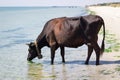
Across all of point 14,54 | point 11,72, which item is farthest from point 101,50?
point 14,54

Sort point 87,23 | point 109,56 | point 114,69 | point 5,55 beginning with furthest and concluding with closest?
point 5,55 → point 109,56 → point 87,23 → point 114,69

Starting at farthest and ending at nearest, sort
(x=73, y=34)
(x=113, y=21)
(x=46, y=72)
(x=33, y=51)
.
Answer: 1. (x=113, y=21)
2. (x=33, y=51)
3. (x=73, y=34)
4. (x=46, y=72)

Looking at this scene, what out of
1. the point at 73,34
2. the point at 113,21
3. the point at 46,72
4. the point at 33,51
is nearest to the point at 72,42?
the point at 73,34

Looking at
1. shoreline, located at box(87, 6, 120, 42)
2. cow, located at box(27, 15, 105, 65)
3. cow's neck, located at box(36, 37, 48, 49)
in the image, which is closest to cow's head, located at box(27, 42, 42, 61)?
cow, located at box(27, 15, 105, 65)

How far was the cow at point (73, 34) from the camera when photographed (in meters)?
13.5

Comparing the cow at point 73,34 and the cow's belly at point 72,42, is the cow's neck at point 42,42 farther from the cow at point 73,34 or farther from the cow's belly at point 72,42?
the cow's belly at point 72,42

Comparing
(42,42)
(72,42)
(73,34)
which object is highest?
(73,34)

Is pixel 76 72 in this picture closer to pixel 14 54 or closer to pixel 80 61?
pixel 80 61

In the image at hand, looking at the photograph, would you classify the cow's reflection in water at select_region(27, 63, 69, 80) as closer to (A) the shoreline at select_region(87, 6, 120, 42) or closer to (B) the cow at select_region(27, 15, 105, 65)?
(B) the cow at select_region(27, 15, 105, 65)

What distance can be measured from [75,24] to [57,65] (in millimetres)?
1911

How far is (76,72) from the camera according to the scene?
12.8 meters

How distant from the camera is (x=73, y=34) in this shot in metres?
13.9

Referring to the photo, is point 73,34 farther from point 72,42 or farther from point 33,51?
point 33,51

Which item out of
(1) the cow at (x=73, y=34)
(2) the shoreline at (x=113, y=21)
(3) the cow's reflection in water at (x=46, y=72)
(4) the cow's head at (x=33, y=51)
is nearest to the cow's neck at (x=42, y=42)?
(1) the cow at (x=73, y=34)
